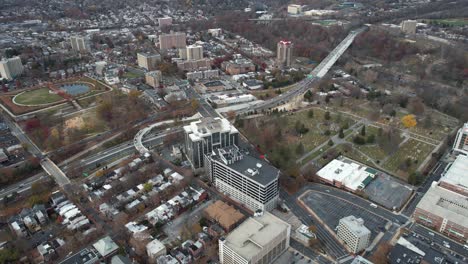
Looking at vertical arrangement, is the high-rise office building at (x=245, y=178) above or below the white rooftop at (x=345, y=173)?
above

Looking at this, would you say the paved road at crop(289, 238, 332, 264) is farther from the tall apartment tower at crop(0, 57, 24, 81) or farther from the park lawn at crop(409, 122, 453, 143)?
the tall apartment tower at crop(0, 57, 24, 81)

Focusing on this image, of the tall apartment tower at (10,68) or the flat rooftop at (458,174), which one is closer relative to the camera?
the flat rooftop at (458,174)

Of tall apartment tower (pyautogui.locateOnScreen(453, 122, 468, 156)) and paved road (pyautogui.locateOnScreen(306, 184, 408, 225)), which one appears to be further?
tall apartment tower (pyautogui.locateOnScreen(453, 122, 468, 156))

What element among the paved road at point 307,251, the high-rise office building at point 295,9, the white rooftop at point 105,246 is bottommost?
the paved road at point 307,251

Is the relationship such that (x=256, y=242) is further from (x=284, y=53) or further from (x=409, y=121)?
(x=284, y=53)

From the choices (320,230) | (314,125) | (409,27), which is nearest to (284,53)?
(314,125)

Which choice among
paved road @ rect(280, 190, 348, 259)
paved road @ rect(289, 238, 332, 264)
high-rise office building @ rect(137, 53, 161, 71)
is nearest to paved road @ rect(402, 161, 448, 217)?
paved road @ rect(280, 190, 348, 259)

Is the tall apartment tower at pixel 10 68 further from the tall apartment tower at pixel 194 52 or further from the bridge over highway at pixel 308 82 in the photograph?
the bridge over highway at pixel 308 82

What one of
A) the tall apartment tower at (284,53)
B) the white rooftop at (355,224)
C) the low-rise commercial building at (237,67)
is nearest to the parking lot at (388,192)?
the white rooftop at (355,224)
